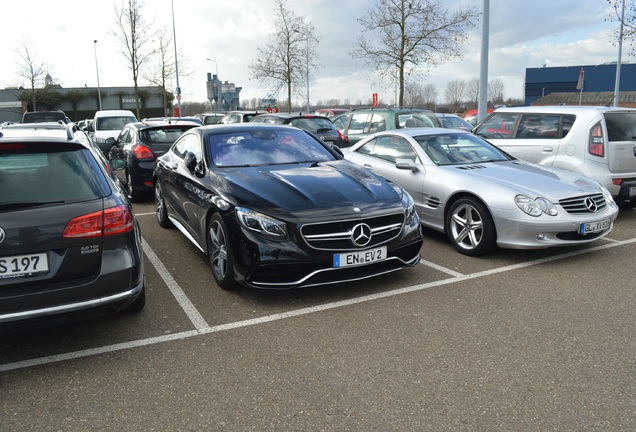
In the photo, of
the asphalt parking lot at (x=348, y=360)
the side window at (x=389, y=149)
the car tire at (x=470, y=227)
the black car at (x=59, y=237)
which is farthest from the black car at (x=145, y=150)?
the black car at (x=59, y=237)

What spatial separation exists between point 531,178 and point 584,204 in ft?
2.10

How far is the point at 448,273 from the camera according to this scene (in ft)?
17.1

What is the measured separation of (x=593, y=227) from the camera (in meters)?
5.49

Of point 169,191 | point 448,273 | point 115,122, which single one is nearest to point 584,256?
point 448,273

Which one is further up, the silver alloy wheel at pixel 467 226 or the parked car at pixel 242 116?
the parked car at pixel 242 116

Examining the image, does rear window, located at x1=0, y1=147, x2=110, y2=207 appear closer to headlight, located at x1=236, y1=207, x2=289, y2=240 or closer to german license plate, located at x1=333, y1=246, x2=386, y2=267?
headlight, located at x1=236, y1=207, x2=289, y2=240

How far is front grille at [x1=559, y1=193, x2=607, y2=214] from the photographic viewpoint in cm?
549

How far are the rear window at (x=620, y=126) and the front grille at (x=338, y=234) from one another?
4.84 metres

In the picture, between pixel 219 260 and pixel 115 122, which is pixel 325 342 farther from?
pixel 115 122

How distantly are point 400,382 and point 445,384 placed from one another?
10.4 inches

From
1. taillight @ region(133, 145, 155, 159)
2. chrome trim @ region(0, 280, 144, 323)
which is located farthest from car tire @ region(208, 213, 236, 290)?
taillight @ region(133, 145, 155, 159)

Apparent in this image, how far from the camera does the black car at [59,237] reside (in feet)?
10.2

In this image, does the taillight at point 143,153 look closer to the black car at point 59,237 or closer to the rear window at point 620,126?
the black car at point 59,237

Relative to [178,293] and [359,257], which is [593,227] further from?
[178,293]
